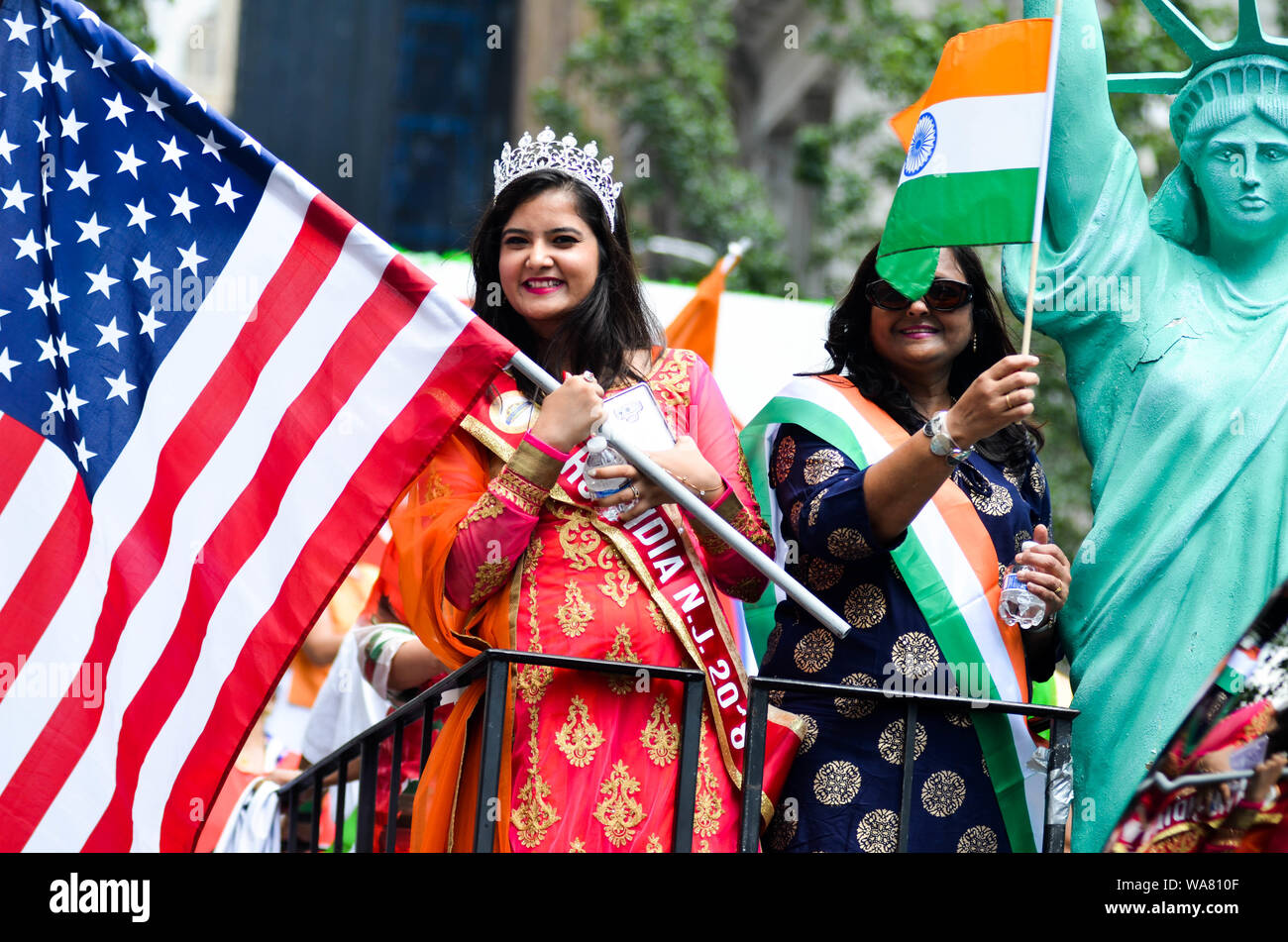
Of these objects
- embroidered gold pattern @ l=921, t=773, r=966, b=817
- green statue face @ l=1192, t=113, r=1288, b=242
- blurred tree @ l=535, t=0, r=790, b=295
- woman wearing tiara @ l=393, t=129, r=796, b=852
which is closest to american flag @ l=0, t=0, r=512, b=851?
woman wearing tiara @ l=393, t=129, r=796, b=852

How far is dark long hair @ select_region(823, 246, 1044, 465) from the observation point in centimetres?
418

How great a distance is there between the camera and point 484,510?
12.3 ft

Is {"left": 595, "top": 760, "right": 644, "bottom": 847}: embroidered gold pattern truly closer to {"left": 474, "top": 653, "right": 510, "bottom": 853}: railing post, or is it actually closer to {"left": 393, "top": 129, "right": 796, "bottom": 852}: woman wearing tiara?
{"left": 393, "top": 129, "right": 796, "bottom": 852}: woman wearing tiara

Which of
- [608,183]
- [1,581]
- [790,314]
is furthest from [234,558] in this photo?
[790,314]

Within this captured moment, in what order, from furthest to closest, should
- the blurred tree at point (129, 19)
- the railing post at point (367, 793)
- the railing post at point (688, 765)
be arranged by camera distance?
the blurred tree at point (129, 19) → the railing post at point (367, 793) → the railing post at point (688, 765)

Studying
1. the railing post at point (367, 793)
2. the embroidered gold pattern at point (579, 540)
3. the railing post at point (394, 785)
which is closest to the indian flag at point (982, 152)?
the embroidered gold pattern at point (579, 540)

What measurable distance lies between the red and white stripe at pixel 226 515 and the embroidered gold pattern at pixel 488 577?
1.14 feet

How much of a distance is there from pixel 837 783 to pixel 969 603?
1.69 ft

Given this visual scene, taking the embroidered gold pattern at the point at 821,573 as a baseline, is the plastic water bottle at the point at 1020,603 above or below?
below

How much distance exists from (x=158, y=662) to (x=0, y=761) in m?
0.42

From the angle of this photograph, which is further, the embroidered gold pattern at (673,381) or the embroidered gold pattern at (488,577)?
the embroidered gold pattern at (673,381)

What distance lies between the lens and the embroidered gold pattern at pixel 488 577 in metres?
3.75

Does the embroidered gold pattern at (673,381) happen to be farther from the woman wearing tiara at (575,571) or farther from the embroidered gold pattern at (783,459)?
the embroidered gold pattern at (783,459)
